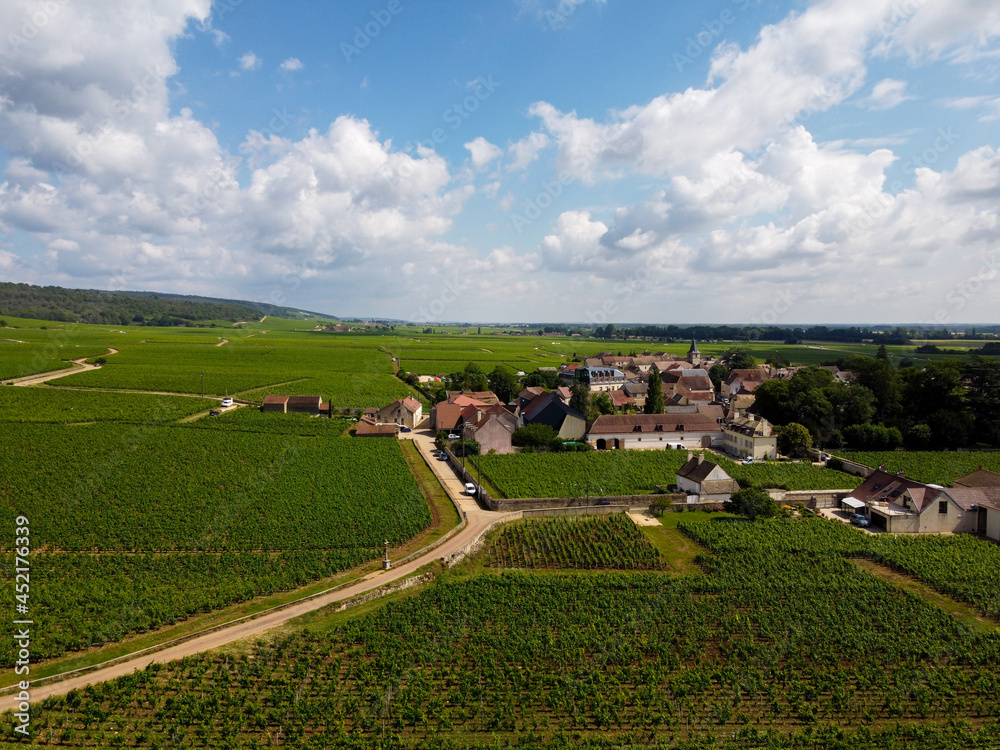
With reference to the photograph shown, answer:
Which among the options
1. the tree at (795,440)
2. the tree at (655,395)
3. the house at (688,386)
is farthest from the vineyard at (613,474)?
the house at (688,386)

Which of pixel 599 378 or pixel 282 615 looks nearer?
pixel 282 615

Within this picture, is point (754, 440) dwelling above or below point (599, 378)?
below

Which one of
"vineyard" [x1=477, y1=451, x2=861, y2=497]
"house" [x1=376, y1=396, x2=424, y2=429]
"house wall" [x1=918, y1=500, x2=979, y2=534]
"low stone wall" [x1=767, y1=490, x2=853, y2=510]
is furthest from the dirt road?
"house wall" [x1=918, y1=500, x2=979, y2=534]

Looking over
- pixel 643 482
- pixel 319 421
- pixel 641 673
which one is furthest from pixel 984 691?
pixel 319 421

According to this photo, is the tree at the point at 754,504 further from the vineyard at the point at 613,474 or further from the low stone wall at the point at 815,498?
the vineyard at the point at 613,474

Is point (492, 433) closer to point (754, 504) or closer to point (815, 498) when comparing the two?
point (754, 504)

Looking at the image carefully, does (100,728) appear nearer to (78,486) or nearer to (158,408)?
(78,486)

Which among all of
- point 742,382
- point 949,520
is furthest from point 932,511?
point 742,382
